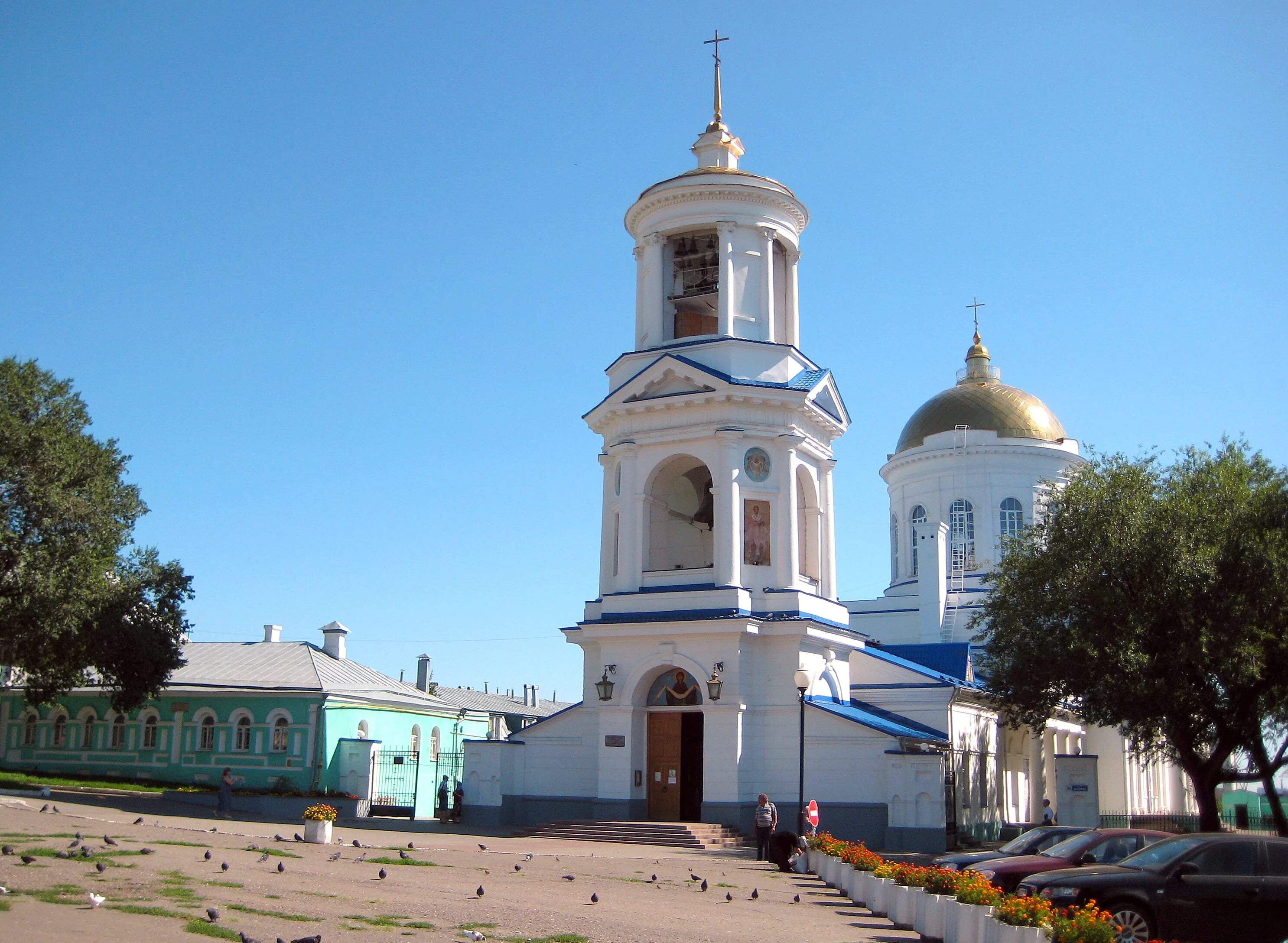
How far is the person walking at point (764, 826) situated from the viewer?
22438 millimetres

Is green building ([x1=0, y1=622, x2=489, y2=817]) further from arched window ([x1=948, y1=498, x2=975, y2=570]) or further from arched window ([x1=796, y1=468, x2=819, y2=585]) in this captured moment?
arched window ([x1=948, y1=498, x2=975, y2=570])

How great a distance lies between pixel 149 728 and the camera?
38.8m

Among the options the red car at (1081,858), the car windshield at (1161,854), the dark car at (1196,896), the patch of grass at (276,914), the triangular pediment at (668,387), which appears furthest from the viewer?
the triangular pediment at (668,387)

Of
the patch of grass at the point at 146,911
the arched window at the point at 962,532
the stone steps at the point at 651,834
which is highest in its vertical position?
the arched window at the point at 962,532

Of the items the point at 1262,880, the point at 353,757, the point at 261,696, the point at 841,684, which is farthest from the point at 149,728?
the point at 1262,880

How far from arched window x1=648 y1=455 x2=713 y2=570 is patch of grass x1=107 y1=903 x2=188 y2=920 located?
20427 mm

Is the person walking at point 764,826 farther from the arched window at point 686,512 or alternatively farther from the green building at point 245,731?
the green building at point 245,731

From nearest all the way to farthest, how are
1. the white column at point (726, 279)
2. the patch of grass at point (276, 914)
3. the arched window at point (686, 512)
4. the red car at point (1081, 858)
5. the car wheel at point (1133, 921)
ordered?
the patch of grass at point (276, 914) → the car wheel at point (1133, 921) → the red car at point (1081, 858) → the white column at point (726, 279) → the arched window at point (686, 512)

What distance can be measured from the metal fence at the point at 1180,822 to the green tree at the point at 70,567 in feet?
80.8

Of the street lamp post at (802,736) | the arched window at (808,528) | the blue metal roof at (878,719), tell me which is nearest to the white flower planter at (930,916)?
the street lamp post at (802,736)

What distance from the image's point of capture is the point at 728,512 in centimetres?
2847

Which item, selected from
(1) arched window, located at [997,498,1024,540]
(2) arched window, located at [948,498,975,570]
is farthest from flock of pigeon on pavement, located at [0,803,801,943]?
(1) arched window, located at [997,498,1024,540]

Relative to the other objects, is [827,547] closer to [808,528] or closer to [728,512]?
[808,528]

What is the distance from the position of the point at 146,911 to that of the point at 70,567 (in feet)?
70.0
